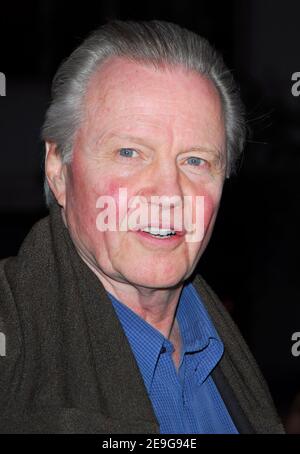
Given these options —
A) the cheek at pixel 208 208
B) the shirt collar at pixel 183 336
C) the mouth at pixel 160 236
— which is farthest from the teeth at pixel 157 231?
the shirt collar at pixel 183 336

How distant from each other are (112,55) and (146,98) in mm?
172

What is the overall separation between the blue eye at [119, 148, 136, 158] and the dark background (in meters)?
4.23

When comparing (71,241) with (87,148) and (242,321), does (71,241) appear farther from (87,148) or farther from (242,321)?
(242,321)

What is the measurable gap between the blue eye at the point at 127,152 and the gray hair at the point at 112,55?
16 centimetres

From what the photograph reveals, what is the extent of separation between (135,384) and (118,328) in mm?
152

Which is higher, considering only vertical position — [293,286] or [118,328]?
[118,328]

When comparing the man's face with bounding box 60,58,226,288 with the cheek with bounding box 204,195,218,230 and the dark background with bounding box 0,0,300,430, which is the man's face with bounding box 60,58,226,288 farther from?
the dark background with bounding box 0,0,300,430

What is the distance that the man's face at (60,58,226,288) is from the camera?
74.8 inches

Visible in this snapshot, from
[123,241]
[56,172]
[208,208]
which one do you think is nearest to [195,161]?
[208,208]

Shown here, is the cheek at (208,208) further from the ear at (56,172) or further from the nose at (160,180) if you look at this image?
the ear at (56,172)

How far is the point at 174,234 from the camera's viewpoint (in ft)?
6.50

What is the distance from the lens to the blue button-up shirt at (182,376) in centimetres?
195
